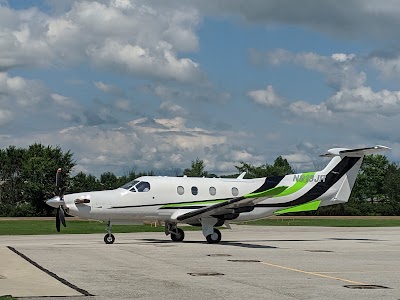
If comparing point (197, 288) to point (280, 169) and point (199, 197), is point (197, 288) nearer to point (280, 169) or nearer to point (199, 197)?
point (199, 197)

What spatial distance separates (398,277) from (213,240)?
15.5 m

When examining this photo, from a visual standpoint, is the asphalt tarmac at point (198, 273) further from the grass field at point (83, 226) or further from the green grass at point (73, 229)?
the grass field at point (83, 226)

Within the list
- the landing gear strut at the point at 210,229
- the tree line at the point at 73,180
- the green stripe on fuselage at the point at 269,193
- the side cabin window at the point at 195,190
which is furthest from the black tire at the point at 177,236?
the tree line at the point at 73,180

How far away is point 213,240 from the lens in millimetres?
33125

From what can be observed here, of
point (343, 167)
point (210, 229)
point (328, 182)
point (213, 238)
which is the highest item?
point (343, 167)

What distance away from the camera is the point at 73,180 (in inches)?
4122

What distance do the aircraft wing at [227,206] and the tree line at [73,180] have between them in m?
44.2

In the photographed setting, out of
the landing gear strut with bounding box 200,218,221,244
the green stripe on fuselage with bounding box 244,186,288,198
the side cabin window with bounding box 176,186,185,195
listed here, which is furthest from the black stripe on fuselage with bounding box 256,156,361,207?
the side cabin window with bounding box 176,186,185,195

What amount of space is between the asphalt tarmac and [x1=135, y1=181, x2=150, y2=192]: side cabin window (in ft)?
12.7

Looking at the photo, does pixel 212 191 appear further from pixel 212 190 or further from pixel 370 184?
pixel 370 184

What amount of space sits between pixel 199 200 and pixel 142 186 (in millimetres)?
2870

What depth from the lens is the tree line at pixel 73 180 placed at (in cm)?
9875

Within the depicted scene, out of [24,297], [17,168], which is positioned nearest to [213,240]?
[24,297]

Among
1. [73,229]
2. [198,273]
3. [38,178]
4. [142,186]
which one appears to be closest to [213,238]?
[142,186]
